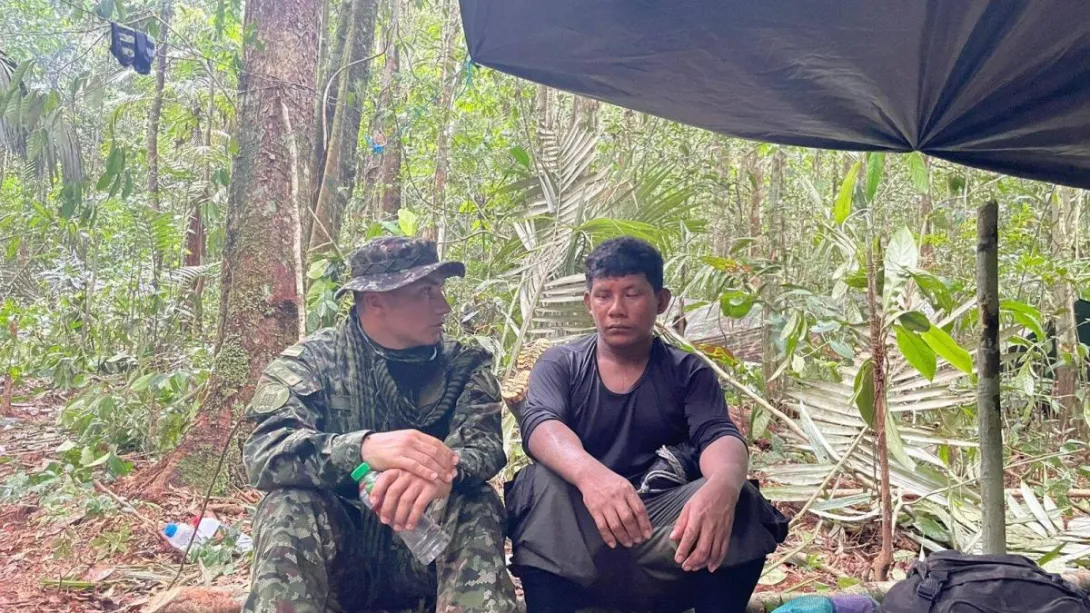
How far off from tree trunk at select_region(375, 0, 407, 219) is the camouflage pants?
4.03 m

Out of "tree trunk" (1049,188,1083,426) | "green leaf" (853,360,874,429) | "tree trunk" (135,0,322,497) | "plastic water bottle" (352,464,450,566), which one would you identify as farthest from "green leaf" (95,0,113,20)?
"tree trunk" (1049,188,1083,426)

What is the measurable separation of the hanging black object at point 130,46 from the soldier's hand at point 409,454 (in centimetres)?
259

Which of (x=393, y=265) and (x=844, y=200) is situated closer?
(x=393, y=265)

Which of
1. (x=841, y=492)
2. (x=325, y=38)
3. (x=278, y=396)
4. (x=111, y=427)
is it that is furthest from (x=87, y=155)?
(x=841, y=492)

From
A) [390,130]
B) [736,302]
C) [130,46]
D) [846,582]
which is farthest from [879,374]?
[390,130]

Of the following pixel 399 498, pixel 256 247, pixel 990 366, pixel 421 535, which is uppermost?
pixel 256 247

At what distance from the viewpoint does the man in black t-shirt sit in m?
2.12

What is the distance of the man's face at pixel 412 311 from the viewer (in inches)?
95.6

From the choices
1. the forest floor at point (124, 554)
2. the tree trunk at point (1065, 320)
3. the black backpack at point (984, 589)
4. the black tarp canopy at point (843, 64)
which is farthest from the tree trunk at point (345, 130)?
the tree trunk at point (1065, 320)

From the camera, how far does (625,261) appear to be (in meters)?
2.42

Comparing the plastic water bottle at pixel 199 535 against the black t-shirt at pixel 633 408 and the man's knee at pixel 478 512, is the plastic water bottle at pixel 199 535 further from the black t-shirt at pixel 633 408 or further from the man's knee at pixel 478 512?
the black t-shirt at pixel 633 408

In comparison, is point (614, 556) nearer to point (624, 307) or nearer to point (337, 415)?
point (624, 307)

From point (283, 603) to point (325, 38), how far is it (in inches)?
207

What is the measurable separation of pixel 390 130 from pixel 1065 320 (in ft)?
16.7
